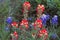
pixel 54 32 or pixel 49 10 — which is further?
pixel 49 10

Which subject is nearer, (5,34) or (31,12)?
(5,34)

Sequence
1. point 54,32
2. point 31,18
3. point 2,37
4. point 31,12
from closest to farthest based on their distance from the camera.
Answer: point 2,37
point 54,32
point 31,18
point 31,12

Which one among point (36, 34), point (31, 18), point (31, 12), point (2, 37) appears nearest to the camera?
point (36, 34)

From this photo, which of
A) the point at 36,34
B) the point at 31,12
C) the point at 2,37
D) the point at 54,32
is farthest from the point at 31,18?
the point at 36,34

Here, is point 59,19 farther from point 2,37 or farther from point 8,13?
point 2,37

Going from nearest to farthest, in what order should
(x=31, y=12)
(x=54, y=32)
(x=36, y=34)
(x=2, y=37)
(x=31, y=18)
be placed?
(x=36, y=34), (x=2, y=37), (x=54, y=32), (x=31, y=18), (x=31, y=12)

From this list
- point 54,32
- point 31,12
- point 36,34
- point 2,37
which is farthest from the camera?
point 31,12

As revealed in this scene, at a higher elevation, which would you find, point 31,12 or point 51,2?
point 51,2

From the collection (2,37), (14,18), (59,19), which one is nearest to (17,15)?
(14,18)

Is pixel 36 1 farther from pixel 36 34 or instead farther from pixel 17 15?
pixel 36 34
